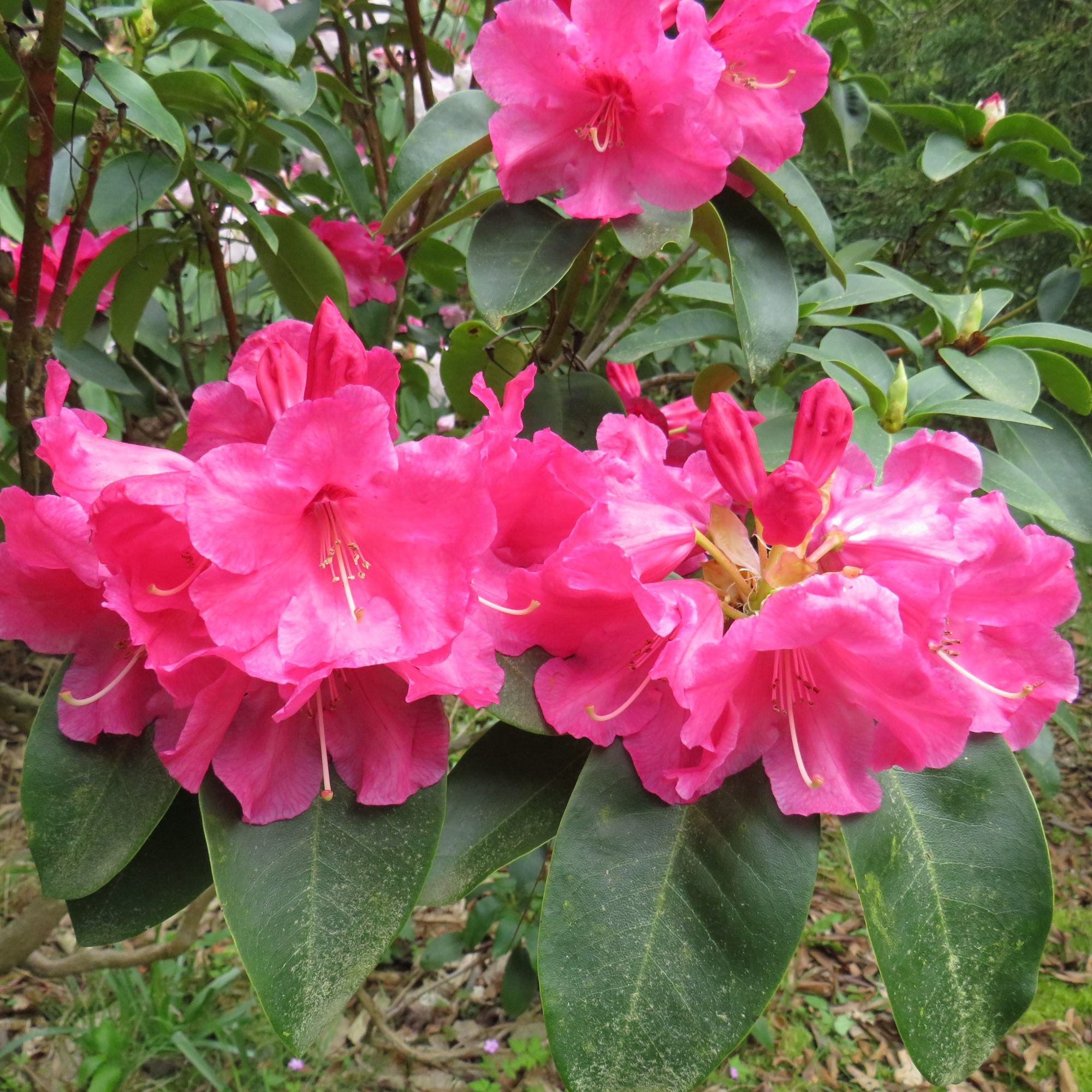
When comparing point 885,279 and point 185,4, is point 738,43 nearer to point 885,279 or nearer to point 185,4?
point 885,279

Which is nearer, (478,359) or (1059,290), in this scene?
(478,359)

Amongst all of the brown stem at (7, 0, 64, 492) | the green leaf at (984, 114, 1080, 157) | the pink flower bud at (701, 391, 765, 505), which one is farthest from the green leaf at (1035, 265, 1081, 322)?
the brown stem at (7, 0, 64, 492)

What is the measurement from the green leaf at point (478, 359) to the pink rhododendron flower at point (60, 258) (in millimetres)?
482

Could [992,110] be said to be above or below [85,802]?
above

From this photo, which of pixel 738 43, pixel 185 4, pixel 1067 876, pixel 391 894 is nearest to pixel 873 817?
pixel 391 894

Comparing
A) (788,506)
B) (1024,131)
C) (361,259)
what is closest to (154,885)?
(788,506)

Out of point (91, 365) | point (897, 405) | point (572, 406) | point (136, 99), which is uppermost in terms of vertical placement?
point (136, 99)

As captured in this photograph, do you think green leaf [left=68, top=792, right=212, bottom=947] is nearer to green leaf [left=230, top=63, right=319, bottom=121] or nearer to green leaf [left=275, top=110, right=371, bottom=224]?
green leaf [left=230, top=63, right=319, bottom=121]

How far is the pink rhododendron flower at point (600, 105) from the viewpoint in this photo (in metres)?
0.68

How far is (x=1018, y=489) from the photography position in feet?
2.71

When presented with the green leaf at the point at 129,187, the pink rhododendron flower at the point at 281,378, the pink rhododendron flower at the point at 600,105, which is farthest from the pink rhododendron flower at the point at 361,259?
the pink rhododendron flower at the point at 281,378

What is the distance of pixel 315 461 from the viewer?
51 cm

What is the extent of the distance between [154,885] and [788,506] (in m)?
0.51

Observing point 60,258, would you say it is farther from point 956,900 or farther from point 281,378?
point 956,900
